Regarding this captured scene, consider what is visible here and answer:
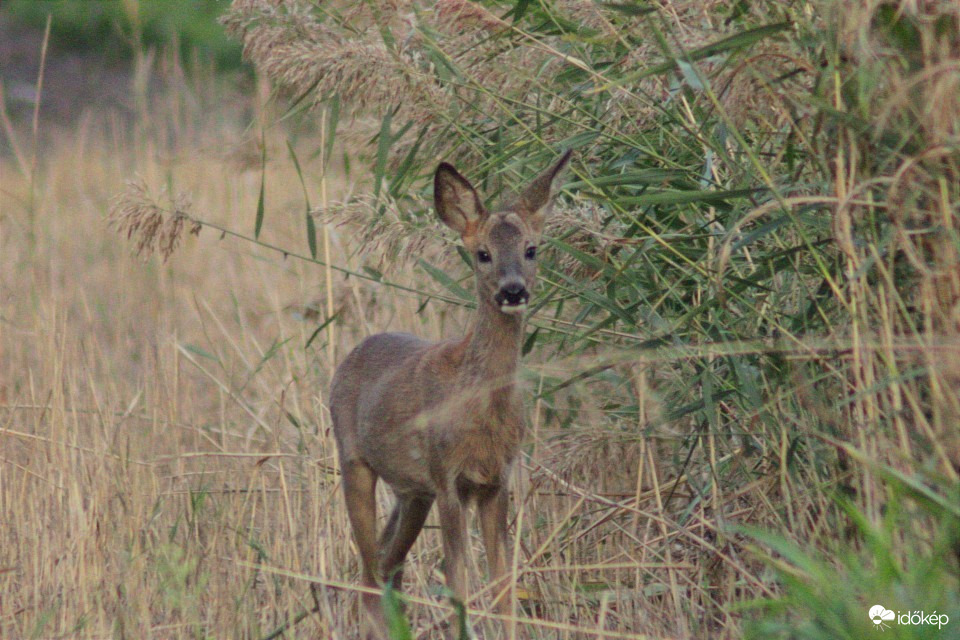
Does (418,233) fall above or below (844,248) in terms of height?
above

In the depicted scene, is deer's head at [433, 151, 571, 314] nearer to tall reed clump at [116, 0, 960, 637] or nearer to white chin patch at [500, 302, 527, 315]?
white chin patch at [500, 302, 527, 315]

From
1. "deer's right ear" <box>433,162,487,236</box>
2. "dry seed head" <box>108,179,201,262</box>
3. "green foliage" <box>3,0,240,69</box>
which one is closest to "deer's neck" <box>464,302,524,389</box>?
"deer's right ear" <box>433,162,487,236</box>

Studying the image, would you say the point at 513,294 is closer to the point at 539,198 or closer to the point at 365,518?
the point at 539,198

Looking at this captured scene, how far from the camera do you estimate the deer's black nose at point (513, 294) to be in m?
4.76

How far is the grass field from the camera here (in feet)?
12.2

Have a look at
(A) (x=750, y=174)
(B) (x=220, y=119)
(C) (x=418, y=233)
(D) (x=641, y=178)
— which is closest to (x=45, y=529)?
(C) (x=418, y=233)

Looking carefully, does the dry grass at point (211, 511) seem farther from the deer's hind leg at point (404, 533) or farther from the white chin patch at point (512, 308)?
the white chin patch at point (512, 308)

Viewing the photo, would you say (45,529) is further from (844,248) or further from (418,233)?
(844,248)

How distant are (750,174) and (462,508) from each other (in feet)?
5.14

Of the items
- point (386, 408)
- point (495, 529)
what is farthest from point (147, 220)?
point (495, 529)

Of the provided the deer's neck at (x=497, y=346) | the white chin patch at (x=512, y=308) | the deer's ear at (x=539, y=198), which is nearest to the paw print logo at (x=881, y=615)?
the white chin patch at (x=512, y=308)

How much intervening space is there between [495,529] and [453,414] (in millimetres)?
454

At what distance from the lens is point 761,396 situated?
4773mm

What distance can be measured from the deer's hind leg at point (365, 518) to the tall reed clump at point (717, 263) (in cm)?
58
